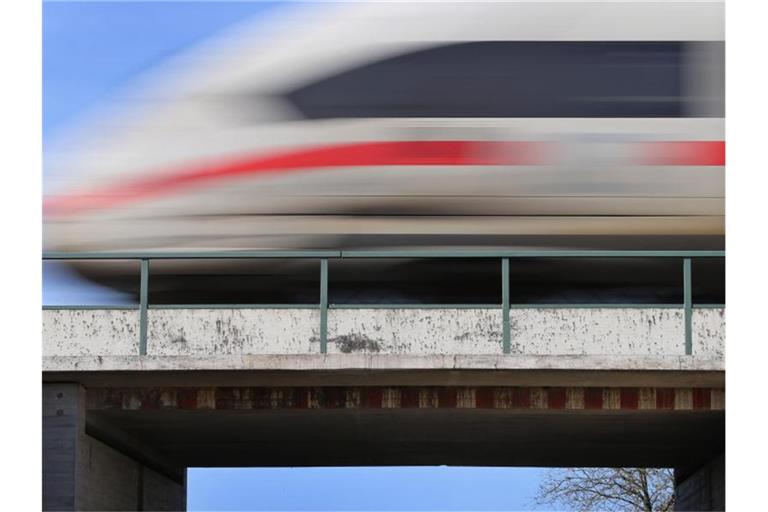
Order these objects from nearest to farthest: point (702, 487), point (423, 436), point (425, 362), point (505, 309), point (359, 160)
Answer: point (425, 362) < point (505, 309) < point (359, 160) < point (423, 436) < point (702, 487)

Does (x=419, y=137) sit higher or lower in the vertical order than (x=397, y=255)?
higher

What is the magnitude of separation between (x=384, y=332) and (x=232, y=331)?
1.35 meters

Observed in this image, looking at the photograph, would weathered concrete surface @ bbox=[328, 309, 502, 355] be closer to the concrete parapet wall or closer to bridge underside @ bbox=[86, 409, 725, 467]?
the concrete parapet wall

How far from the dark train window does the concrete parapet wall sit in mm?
2798

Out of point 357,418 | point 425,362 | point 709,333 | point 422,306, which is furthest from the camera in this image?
point 357,418

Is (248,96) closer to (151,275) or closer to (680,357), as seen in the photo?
(151,275)

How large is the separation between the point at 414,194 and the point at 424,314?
6.22 feet

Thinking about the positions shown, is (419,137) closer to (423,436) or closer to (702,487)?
(423,436)

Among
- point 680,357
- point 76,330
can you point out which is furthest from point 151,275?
point 680,357

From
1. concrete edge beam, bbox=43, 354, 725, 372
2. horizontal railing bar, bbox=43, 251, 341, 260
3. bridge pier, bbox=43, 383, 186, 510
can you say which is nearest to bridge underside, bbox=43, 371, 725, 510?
bridge pier, bbox=43, 383, 186, 510

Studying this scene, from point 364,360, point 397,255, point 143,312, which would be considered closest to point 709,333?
point 397,255

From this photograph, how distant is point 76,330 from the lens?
12.0m

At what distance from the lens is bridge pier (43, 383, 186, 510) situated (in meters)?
11.8

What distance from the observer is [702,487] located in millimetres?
15742
